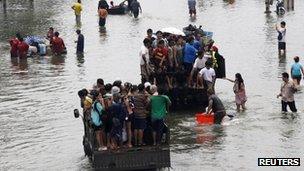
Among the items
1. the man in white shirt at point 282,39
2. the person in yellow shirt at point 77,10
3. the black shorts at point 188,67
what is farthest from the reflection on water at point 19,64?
the person in yellow shirt at point 77,10

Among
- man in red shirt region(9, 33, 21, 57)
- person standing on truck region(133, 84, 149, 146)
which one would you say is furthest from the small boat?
person standing on truck region(133, 84, 149, 146)

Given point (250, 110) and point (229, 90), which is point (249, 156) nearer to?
point (250, 110)

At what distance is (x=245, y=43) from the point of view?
3631 centimetres

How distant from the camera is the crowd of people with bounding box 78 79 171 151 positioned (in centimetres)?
1580

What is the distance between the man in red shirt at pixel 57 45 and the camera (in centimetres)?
3328

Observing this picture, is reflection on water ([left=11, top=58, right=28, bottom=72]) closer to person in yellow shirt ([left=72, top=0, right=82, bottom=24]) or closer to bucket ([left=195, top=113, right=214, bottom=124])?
bucket ([left=195, top=113, right=214, bottom=124])

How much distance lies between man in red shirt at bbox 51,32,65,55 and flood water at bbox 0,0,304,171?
47cm

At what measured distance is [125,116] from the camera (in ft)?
52.2

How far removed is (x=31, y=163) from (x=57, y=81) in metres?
10.3

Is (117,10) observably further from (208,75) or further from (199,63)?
(208,75)

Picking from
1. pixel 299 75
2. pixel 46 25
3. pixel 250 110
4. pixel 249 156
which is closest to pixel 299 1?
pixel 46 25

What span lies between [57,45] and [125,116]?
708 inches

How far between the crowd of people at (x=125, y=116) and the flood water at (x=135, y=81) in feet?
3.92

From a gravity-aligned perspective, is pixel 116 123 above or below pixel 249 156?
above
